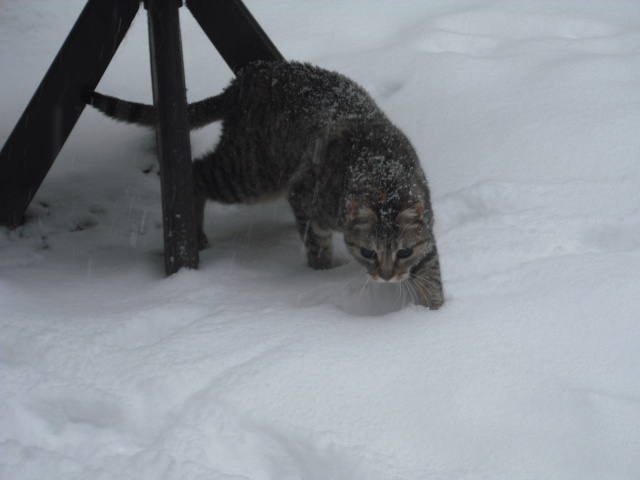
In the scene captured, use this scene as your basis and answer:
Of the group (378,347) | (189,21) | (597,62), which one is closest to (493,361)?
(378,347)

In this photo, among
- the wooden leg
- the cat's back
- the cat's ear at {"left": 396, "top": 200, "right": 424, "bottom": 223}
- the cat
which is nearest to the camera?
the cat's ear at {"left": 396, "top": 200, "right": 424, "bottom": 223}

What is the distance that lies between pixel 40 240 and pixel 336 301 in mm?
Answer: 1841

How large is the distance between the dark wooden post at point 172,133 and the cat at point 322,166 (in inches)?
21.2

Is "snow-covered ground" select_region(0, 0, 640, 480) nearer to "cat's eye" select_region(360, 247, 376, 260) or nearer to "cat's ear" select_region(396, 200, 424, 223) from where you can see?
"cat's eye" select_region(360, 247, 376, 260)

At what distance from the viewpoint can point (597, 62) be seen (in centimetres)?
454

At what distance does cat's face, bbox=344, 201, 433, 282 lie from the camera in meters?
2.92

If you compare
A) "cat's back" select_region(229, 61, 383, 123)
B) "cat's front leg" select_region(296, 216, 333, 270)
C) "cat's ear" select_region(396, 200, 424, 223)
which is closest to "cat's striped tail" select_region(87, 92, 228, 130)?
"cat's back" select_region(229, 61, 383, 123)

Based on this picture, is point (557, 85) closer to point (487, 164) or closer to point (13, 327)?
point (487, 164)

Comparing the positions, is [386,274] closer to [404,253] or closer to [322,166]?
[404,253]

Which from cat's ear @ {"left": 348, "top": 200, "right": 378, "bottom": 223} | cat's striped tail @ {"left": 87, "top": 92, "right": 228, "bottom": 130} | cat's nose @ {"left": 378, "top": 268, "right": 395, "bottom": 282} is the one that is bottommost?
cat's nose @ {"left": 378, "top": 268, "right": 395, "bottom": 282}

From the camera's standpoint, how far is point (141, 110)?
3699mm

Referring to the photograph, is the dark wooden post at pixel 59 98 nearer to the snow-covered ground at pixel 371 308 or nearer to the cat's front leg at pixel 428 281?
the snow-covered ground at pixel 371 308

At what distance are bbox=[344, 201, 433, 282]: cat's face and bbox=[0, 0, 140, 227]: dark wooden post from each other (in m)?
1.70

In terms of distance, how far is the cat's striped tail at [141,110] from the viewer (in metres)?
3.60
